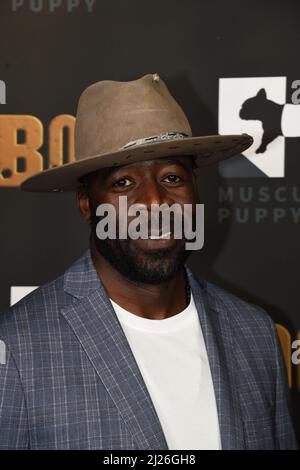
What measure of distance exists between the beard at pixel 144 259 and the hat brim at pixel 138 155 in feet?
0.49

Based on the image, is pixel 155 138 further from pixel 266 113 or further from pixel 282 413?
pixel 266 113

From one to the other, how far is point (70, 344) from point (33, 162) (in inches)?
38.9

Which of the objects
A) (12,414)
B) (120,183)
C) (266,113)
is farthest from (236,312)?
(266,113)

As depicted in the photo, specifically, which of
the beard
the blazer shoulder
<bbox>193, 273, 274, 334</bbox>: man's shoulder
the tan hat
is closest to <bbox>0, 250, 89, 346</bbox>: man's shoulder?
the blazer shoulder

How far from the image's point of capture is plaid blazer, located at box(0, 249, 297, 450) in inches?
40.3

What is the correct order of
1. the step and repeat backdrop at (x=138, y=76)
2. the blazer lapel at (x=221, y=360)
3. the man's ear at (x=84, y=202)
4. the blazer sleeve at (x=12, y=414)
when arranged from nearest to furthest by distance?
the blazer sleeve at (x=12, y=414)
the blazer lapel at (x=221, y=360)
the man's ear at (x=84, y=202)
the step and repeat backdrop at (x=138, y=76)

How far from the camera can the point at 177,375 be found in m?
1.13

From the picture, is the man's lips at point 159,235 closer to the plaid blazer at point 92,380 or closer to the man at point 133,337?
the man at point 133,337

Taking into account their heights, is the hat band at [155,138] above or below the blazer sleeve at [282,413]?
above

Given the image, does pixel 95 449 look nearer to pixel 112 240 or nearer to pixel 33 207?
pixel 112 240

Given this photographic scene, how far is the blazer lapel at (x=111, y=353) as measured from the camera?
1037 mm

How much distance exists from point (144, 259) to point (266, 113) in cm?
100

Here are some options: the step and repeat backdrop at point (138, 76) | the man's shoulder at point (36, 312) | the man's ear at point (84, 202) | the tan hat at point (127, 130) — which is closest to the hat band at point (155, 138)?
the tan hat at point (127, 130)
